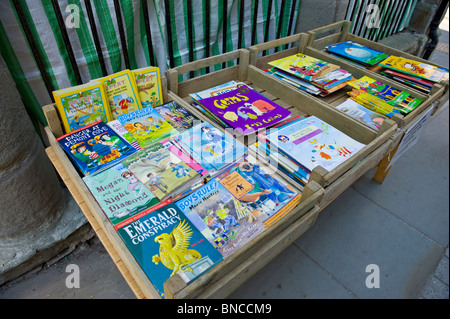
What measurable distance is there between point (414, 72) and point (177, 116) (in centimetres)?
203

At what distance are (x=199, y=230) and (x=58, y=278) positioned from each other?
1.53 metres

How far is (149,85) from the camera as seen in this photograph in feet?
5.93

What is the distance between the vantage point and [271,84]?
2.20 m

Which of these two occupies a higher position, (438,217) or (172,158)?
(172,158)

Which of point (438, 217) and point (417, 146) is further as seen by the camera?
point (417, 146)

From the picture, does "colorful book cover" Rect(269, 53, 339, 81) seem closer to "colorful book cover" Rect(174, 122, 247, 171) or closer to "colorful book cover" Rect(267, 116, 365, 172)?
"colorful book cover" Rect(267, 116, 365, 172)

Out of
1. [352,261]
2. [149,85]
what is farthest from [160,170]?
[352,261]

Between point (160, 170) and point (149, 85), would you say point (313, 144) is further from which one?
point (149, 85)

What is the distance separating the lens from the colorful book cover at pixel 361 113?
197cm

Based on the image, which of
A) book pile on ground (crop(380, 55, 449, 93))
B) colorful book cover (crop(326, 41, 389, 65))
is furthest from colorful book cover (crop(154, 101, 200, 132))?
book pile on ground (crop(380, 55, 449, 93))

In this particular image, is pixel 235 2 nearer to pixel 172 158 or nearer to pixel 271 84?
pixel 271 84

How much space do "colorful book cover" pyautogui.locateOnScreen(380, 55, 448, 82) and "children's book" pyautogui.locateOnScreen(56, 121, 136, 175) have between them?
231cm

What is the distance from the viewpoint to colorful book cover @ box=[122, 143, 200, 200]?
4.53 feet
